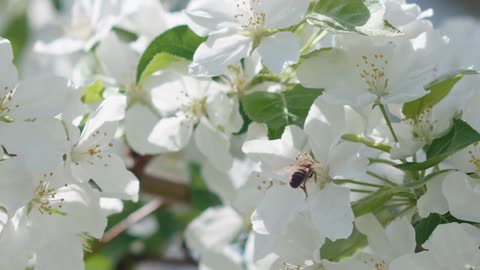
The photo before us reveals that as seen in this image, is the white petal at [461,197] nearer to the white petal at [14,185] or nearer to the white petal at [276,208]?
the white petal at [276,208]

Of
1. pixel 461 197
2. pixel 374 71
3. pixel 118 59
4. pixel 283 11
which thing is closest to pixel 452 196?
pixel 461 197

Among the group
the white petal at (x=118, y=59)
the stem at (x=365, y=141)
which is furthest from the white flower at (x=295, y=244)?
the white petal at (x=118, y=59)

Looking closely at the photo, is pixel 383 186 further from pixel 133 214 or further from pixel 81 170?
pixel 133 214

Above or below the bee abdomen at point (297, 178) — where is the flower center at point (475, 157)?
above

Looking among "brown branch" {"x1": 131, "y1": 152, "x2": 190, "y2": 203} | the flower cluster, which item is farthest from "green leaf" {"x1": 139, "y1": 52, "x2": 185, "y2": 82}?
"brown branch" {"x1": 131, "y1": 152, "x2": 190, "y2": 203}

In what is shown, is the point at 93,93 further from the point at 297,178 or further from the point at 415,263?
the point at 415,263

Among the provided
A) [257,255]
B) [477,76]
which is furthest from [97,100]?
[477,76]
